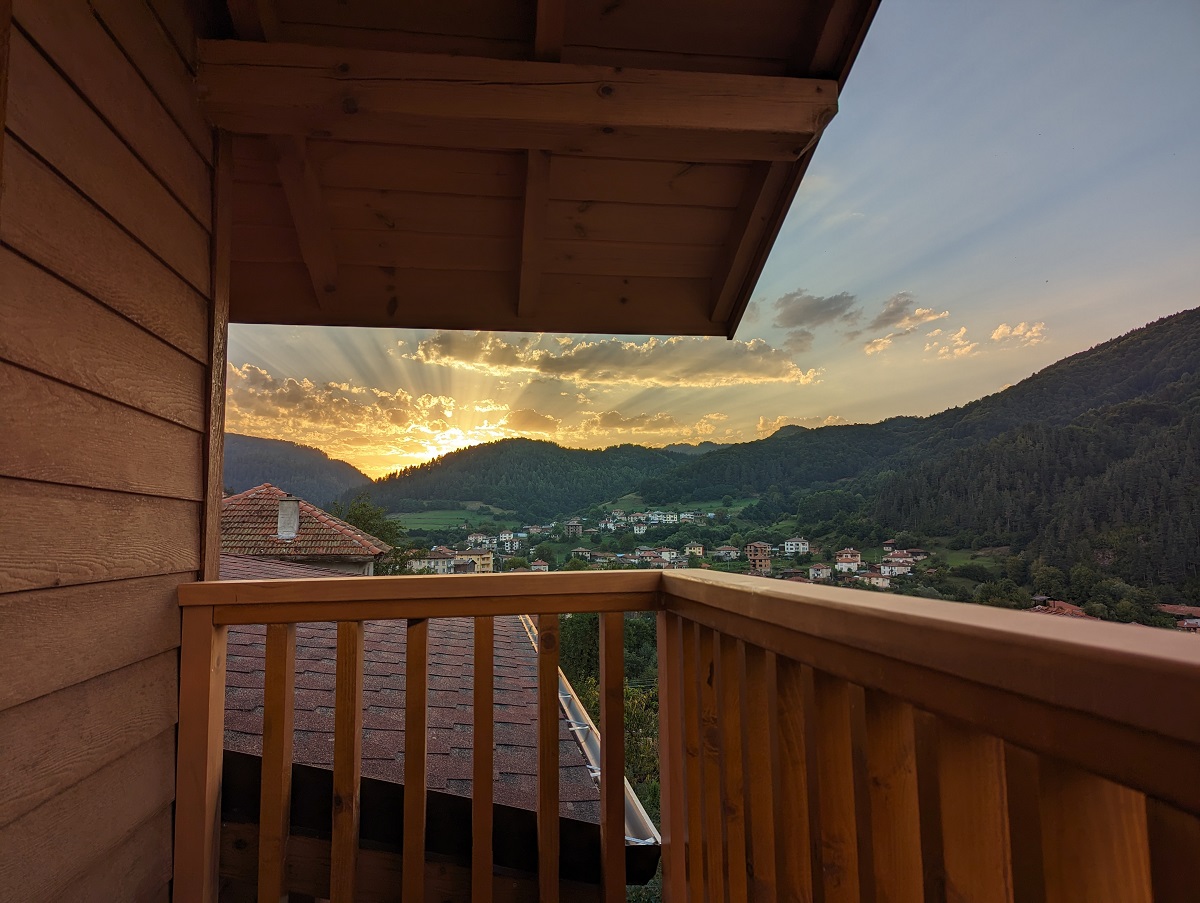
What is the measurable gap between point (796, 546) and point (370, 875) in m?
2.49

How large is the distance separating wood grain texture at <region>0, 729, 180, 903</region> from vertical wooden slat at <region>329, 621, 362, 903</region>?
13.3 inches

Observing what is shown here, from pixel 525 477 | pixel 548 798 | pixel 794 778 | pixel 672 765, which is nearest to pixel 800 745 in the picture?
pixel 794 778

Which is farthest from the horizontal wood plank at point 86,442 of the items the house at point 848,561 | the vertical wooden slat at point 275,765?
the house at point 848,561

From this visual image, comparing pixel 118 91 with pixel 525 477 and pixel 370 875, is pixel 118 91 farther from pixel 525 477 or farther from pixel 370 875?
pixel 525 477

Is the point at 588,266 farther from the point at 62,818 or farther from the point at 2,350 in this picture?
the point at 62,818

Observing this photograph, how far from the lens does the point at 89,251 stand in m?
1.11

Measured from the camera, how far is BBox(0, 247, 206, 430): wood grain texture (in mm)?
949

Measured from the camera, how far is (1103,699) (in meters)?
0.38

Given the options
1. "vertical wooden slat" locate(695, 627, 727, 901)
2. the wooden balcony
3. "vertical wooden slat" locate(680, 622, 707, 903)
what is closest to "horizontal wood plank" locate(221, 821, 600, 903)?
the wooden balcony

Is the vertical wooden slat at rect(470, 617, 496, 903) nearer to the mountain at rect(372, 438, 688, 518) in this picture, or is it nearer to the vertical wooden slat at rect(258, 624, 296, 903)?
the vertical wooden slat at rect(258, 624, 296, 903)

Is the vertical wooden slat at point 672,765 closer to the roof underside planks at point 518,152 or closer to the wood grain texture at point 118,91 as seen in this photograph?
the roof underside planks at point 518,152

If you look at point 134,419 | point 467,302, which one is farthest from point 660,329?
point 134,419

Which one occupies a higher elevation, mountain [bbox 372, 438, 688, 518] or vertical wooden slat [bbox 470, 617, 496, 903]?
mountain [bbox 372, 438, 688, 518]

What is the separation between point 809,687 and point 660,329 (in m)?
1.62
